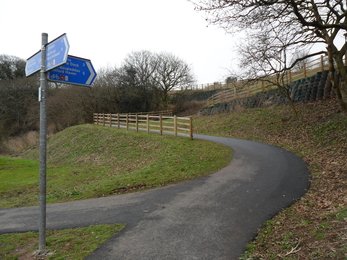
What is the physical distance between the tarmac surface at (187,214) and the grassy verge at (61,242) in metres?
0.19

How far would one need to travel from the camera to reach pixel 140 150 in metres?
13.9

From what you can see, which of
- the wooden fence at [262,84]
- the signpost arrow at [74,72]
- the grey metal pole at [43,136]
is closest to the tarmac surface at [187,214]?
the grey metal pole at [43,136]

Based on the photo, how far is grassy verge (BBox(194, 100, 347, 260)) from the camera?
125 inches

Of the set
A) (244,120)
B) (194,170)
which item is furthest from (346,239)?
(244,120)

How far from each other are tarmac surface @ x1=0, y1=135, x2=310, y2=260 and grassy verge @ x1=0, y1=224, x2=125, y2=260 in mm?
187

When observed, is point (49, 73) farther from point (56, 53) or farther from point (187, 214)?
point (187, 214)

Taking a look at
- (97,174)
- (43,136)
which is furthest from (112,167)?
(43,136)

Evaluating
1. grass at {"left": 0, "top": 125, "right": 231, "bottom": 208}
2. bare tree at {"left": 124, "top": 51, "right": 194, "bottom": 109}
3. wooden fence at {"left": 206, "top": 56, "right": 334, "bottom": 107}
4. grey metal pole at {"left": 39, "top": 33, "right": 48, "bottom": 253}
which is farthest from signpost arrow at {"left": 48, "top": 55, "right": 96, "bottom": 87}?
bare tree at {"left": 124, "top": 51, "right": 194, "bottom": 109}

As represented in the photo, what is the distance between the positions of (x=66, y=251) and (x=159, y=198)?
8.76 feet

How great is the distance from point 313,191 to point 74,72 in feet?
19.3

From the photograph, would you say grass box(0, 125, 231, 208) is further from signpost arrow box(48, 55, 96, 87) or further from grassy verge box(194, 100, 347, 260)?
signpost arrow box(48, 55, 96, 87)

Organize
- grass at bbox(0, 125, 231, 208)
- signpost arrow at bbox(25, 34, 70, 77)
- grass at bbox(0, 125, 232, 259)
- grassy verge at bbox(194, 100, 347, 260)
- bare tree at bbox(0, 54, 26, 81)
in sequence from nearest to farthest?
signpost arrow at bbox(25, 34, 70, 77), grassy verge at bbox(194, 100, 347, 260), grass at bbox(0, 125, 232, 259), grass at bbox(0, 125, 231, 208), bare tree at bbox(0, 54, 26, 81)

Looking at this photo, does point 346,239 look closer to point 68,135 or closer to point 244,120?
point 244,120

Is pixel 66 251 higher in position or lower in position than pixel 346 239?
lower
